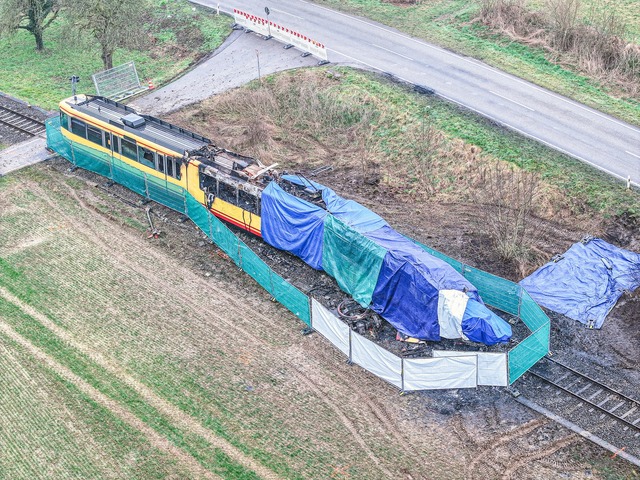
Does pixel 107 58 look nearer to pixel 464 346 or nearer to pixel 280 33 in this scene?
pixel 280 33

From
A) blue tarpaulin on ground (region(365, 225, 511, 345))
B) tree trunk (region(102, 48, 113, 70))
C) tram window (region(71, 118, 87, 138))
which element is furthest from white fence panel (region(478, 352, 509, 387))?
tree trunk (region(102, 48, 113, 70))

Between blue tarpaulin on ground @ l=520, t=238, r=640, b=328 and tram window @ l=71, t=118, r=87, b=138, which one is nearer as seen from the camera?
blue tarpaulin on ground @ l=520, t=238, r=640, b=328

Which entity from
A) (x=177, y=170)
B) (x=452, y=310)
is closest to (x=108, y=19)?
(x=177, y=170)

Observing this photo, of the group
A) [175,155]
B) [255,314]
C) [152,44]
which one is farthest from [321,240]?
[152,44]

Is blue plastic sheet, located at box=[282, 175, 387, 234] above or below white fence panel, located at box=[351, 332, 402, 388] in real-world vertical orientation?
above

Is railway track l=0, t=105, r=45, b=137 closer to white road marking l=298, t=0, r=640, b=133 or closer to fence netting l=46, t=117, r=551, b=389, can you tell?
fence netting l=46, t=117, r=551, b=389

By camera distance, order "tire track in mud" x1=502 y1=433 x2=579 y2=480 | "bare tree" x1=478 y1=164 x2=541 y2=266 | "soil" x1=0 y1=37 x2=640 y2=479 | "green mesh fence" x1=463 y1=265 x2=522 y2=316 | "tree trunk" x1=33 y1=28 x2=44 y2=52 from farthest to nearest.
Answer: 1. "tree trunk" x1=33 y1=28 x2=44 y2=52
2. "bare tree" x1=478 y1=164 x2=541 y2=266
3. "green mesh fence" x1=463 y1=265 x2=522 y2=316
4. "soil" x1=0 y1=37 x2=640 y2=479
5. "tire track in mud" x1=502 y1=433 x2=579 y2=480

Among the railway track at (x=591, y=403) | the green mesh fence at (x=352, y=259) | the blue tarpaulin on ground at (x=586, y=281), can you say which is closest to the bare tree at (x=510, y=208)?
the blue tarpaulin on ground at (x=586, y=281)
